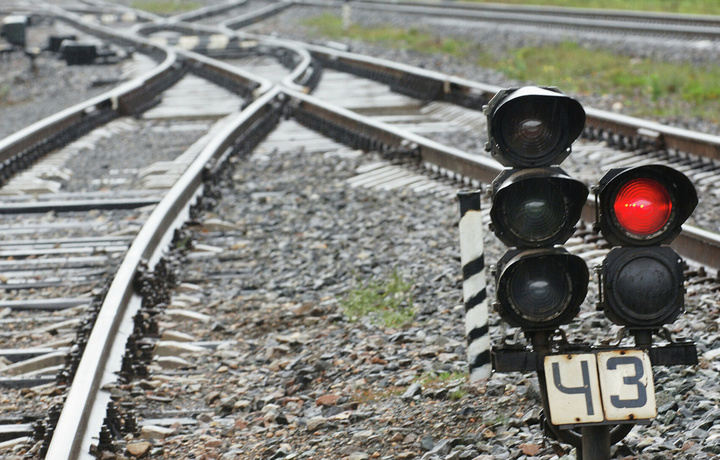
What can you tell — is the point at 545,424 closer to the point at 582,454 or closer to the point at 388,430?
the point at 582,454

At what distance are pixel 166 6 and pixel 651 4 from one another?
57.8 ft

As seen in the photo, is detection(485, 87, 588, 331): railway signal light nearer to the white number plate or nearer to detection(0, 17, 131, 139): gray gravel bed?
the white number plate

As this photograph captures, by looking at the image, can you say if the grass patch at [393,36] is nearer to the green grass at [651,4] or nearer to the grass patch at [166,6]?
the green grass at [651,4]

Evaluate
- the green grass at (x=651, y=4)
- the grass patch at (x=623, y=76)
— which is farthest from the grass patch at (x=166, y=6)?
the grass patch at (x=623, y=76)

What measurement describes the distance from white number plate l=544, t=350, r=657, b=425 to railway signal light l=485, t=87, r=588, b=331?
16 cm

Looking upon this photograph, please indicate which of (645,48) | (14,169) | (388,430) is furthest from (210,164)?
(645,48)

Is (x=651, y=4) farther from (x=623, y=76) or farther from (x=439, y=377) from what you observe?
(x=439, y=377)

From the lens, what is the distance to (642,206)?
2.88 metres

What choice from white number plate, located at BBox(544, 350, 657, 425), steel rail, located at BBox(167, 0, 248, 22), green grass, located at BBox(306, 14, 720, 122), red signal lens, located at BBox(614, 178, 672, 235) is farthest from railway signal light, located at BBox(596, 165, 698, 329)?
steel rail, located at BBox(167, 0, 248, 22)

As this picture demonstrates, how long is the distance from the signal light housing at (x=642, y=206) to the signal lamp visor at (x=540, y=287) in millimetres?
158

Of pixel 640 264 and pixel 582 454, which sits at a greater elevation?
pixel 640 264

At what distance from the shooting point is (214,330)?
516cm

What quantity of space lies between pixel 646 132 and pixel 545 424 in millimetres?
5955

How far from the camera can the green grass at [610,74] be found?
11.8 meters
